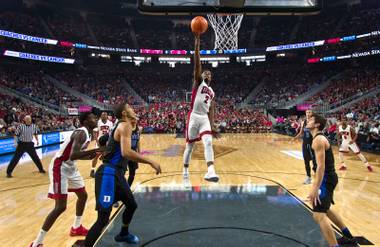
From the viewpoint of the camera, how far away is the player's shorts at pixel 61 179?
4723 mm

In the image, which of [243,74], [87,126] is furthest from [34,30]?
[87,126]

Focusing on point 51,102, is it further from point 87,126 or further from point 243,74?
point 87,126

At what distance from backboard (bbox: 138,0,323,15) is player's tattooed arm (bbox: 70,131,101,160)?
222 cm

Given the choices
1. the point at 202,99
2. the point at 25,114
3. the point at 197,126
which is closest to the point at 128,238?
the point at 197,126

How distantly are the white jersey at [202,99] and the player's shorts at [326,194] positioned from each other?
224 cm

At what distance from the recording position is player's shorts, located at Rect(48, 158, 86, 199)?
15.5 feet

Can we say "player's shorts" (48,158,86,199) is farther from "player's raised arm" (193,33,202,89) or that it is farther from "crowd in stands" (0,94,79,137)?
"crowd in stands" (0,94,79,137)

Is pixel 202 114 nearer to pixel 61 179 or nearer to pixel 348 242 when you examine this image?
pixel 61 179

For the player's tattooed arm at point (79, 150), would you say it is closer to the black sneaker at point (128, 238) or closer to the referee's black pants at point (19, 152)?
the black sneaker at point (128, 238)

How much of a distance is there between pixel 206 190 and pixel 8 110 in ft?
66.4

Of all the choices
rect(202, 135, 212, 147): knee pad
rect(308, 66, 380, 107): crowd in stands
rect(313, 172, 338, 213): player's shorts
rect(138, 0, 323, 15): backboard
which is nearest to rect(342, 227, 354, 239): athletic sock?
rect(313, 172, 338, 213): player's shorts

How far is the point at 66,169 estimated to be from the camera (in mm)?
4898

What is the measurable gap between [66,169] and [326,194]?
12.2 feet

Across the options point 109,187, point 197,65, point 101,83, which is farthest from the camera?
point 101,83
